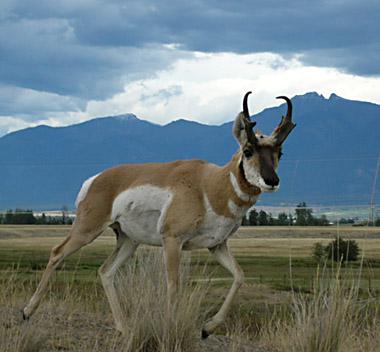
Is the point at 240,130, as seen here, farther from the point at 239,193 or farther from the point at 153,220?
the point at 153,220

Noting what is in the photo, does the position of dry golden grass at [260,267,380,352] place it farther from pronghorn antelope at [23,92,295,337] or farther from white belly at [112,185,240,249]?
white belly at [112,185,240,249]

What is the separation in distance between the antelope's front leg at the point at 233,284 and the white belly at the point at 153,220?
23 cm

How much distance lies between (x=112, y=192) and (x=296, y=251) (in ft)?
258

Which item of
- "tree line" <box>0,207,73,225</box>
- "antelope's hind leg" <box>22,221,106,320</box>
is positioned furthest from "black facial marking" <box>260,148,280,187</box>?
"tree line" <box>0,207,73,225</box>

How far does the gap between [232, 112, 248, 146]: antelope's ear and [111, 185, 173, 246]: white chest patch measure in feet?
4.05

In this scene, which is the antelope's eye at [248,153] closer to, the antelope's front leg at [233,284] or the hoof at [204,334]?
the antelope's front leg at [233,284]

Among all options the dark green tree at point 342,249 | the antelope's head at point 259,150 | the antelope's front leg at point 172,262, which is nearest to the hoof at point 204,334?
the antelope's front leg at point 172,262

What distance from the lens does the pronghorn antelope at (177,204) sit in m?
11.1

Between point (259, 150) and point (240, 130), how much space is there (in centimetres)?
53

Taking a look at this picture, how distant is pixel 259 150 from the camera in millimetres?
10836

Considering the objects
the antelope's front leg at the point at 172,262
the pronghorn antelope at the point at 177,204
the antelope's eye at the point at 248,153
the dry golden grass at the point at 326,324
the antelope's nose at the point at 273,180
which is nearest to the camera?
the antelope's nose at the point at 273,180

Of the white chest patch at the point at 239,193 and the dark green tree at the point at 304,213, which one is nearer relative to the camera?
the white chest patch at the point at 239,193

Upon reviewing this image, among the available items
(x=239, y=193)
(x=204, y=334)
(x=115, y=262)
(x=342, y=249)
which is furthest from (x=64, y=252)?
(x=342, y=249)

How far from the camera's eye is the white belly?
11477 mm
